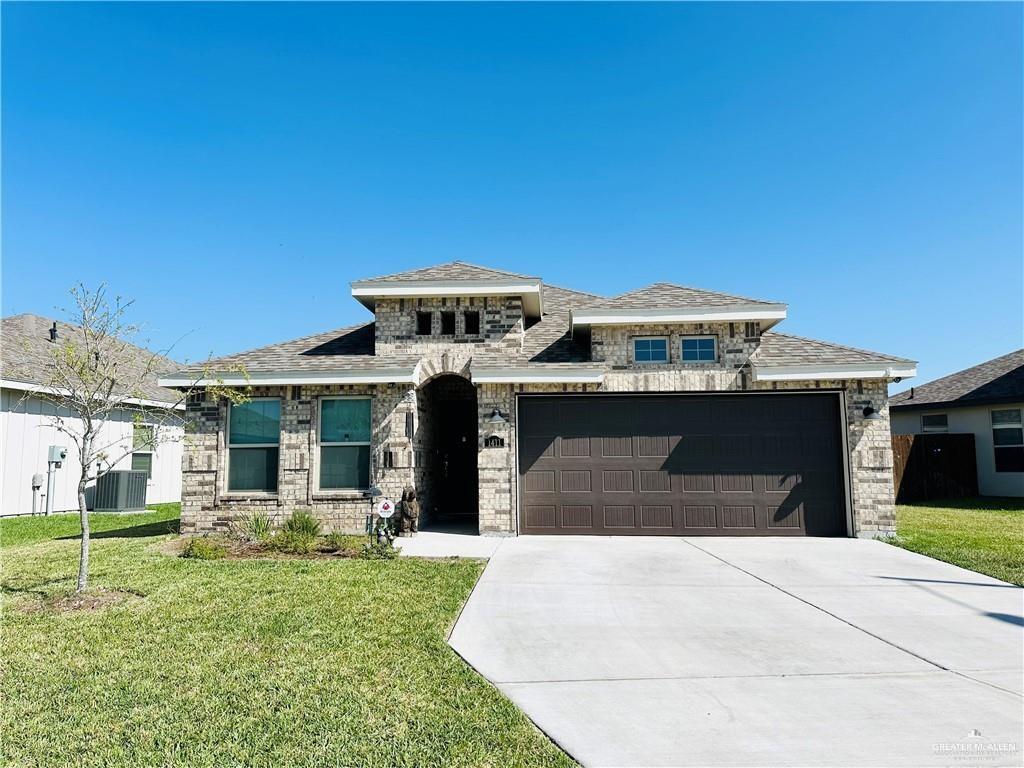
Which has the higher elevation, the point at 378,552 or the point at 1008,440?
the point at 1008,440

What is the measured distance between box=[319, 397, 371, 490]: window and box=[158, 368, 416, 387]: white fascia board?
1.75 ft

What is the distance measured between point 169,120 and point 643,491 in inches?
483

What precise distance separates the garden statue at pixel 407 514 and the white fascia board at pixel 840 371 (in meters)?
6.92

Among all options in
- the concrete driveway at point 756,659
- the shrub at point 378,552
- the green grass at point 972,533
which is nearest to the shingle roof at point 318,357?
the shrub at point 378,552

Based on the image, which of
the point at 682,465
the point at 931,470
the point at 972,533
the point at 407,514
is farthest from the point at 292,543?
the point at 931,470

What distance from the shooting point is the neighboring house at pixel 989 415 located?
16.4m

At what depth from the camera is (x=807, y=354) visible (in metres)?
11.2

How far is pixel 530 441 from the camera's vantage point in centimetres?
1137

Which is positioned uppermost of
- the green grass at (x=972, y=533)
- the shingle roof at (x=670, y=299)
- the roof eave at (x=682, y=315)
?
the shingle roof at (x=670, y=299)

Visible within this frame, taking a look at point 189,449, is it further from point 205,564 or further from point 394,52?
point 394,52

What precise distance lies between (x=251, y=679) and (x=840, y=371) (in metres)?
10.5

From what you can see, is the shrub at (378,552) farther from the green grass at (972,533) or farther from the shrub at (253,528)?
Result: the green grass at (972,533)

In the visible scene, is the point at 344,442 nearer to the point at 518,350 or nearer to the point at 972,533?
the point at 518,350

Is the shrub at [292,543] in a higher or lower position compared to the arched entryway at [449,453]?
lower
